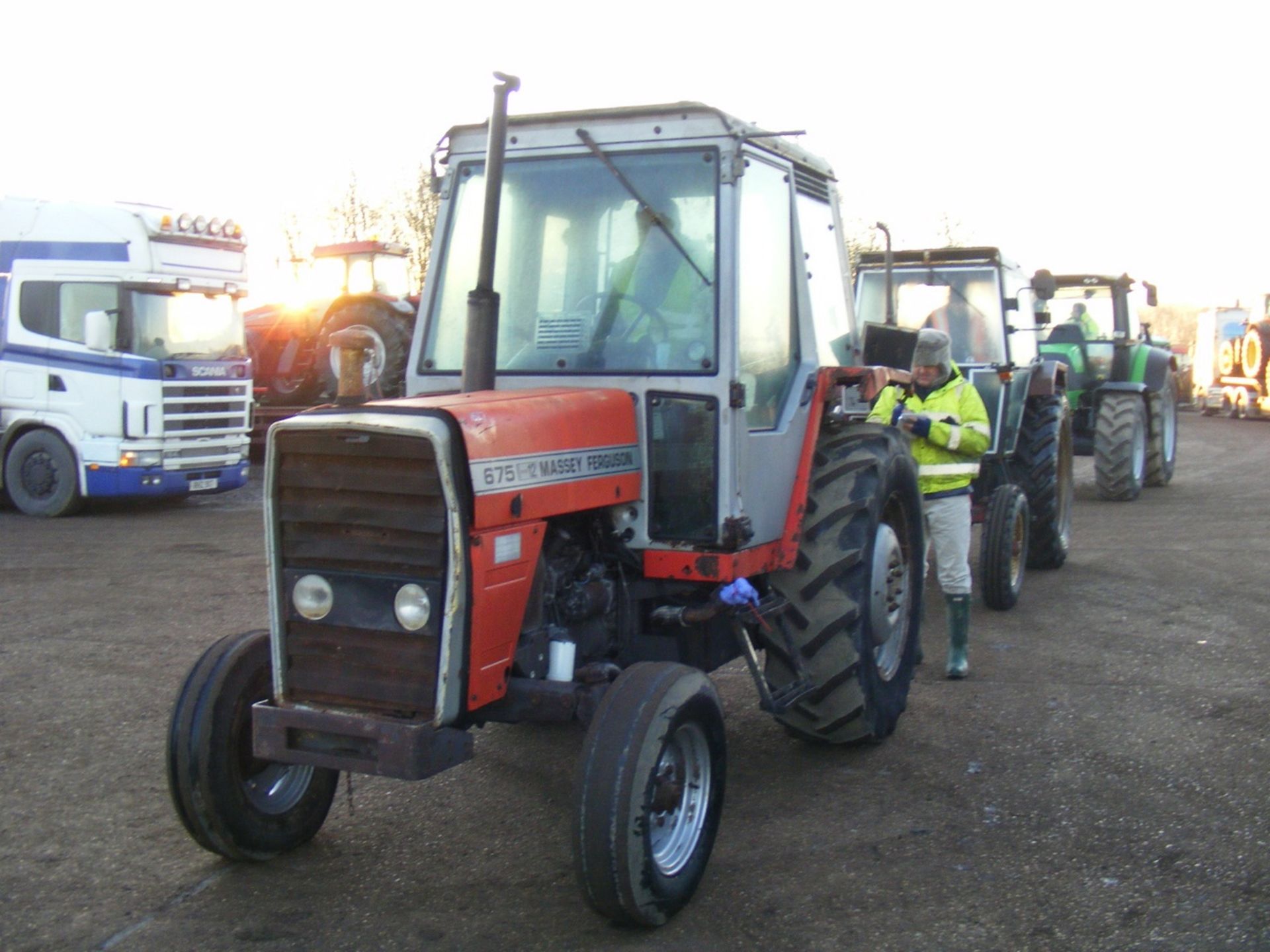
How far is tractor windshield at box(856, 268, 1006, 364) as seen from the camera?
9.89 meters

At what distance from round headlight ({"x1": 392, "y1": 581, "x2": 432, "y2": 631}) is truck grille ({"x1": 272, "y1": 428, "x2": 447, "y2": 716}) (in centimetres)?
2

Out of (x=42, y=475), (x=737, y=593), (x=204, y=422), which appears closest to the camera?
(x=737, y=593)

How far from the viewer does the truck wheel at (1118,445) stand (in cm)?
1352

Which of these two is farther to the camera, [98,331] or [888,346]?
[98,331]

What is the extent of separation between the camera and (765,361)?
4.84m

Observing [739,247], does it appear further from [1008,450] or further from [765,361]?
[1008,450]

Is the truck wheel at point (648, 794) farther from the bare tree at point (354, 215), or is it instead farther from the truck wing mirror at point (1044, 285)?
the bare tree at point (354, 215)

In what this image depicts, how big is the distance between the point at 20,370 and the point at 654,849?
11.7 metres

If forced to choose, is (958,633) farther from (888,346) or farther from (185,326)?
(185,326)

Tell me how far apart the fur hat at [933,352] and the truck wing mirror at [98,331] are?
9061 mm

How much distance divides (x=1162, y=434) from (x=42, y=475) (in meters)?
12.0

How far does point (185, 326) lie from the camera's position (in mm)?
13695

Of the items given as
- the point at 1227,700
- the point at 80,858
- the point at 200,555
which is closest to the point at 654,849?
the point at 80,858

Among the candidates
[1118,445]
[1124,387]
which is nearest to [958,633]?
[1118,445]
